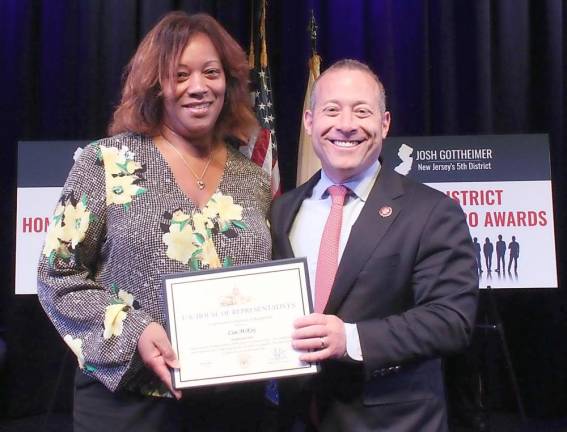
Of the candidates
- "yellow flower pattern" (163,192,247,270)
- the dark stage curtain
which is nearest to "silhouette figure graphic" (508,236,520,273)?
the dark stage curtain

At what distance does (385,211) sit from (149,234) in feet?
1.96

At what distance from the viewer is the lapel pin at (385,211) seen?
1.76 meters

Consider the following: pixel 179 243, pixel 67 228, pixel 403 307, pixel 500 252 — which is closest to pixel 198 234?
pixel 179 243

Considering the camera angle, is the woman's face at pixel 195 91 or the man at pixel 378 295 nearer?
the man at pixel 378 295

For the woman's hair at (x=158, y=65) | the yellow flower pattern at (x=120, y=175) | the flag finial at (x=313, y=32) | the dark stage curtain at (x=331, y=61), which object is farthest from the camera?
the dark stage curtain at (x=331, y=61)

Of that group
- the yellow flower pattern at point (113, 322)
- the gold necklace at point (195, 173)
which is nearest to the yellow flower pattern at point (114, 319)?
the yellow flower pattern at point (113, 322)

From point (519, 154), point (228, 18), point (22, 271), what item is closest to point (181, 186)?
point (22, 271)

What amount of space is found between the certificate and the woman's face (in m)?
0.52

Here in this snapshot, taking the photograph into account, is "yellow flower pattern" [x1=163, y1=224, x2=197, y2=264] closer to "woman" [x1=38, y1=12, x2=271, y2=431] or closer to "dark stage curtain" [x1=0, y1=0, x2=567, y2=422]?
"woman" [x1=38, y1=12, x2=271, y2=431]

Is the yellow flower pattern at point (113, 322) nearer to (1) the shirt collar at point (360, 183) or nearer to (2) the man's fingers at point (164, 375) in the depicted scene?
(2) the man's fingers at point (164, 375)

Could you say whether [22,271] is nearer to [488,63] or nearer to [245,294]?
[245,294]

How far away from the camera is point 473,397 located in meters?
4.34

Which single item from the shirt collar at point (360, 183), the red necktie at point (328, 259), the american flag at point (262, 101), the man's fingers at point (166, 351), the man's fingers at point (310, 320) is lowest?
the man's fingers at point (166, 351)

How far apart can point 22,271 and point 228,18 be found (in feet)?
7.04
